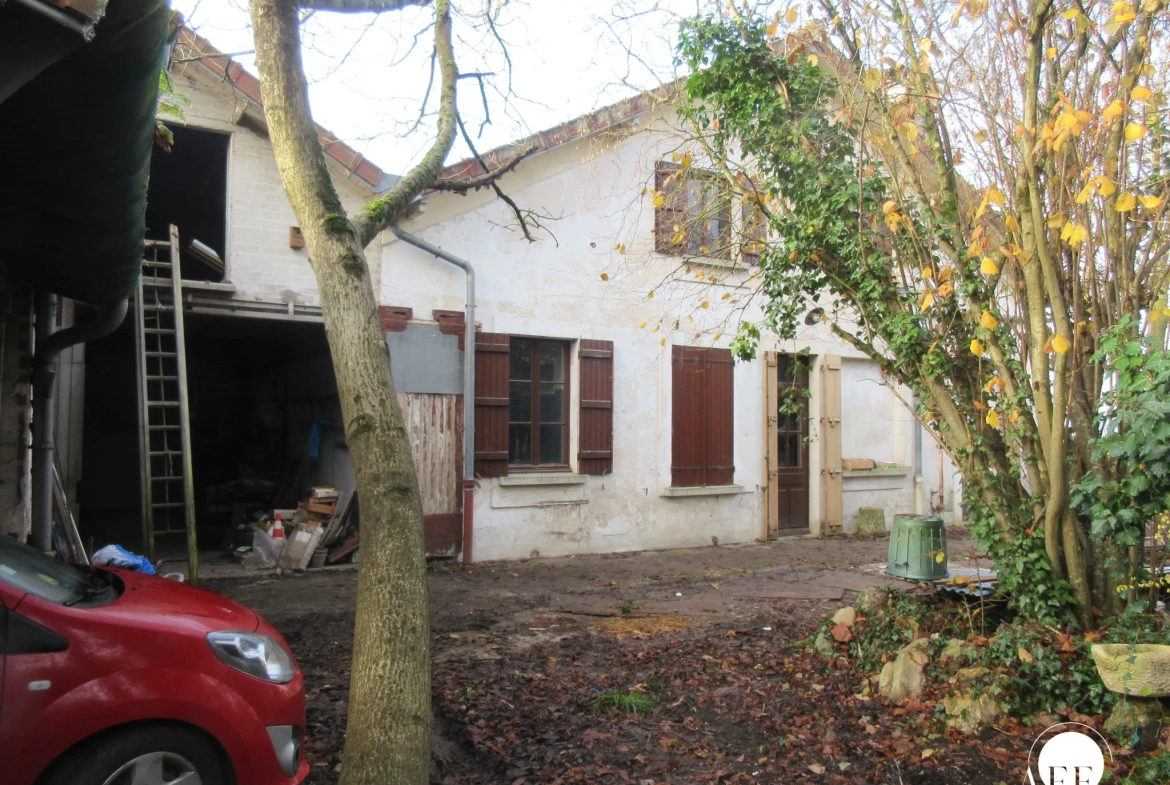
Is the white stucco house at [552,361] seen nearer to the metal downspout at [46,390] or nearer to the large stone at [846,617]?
the metal downspout at [46,390]

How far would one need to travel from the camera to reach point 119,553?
6.36m

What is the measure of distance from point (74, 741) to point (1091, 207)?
18.9ft

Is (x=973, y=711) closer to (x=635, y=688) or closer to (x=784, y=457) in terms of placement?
(x=635, y=688)

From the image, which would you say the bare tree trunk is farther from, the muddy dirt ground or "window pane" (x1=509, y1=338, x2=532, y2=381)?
"window pane" (x1=509, y1=338, x2=532, y2=381)

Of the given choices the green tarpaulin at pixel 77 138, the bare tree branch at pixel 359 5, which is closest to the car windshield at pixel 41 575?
the green tarpaulin at pixel 77 138

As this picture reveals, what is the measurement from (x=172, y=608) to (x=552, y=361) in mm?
7679

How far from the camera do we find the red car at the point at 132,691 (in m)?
2.77

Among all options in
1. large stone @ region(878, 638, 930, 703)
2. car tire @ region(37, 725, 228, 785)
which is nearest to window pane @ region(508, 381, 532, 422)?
large stone @ region(878, 638, 930, 703)

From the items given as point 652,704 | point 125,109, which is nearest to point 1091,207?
point 652,704

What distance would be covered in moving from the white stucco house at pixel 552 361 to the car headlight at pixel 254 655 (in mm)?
5204

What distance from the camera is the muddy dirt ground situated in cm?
406

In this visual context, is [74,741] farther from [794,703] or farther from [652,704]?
[794,703]

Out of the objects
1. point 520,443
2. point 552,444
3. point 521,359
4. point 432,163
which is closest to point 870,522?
point 552,444

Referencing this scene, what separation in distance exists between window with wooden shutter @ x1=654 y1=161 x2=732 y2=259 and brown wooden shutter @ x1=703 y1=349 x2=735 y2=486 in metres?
1.69
